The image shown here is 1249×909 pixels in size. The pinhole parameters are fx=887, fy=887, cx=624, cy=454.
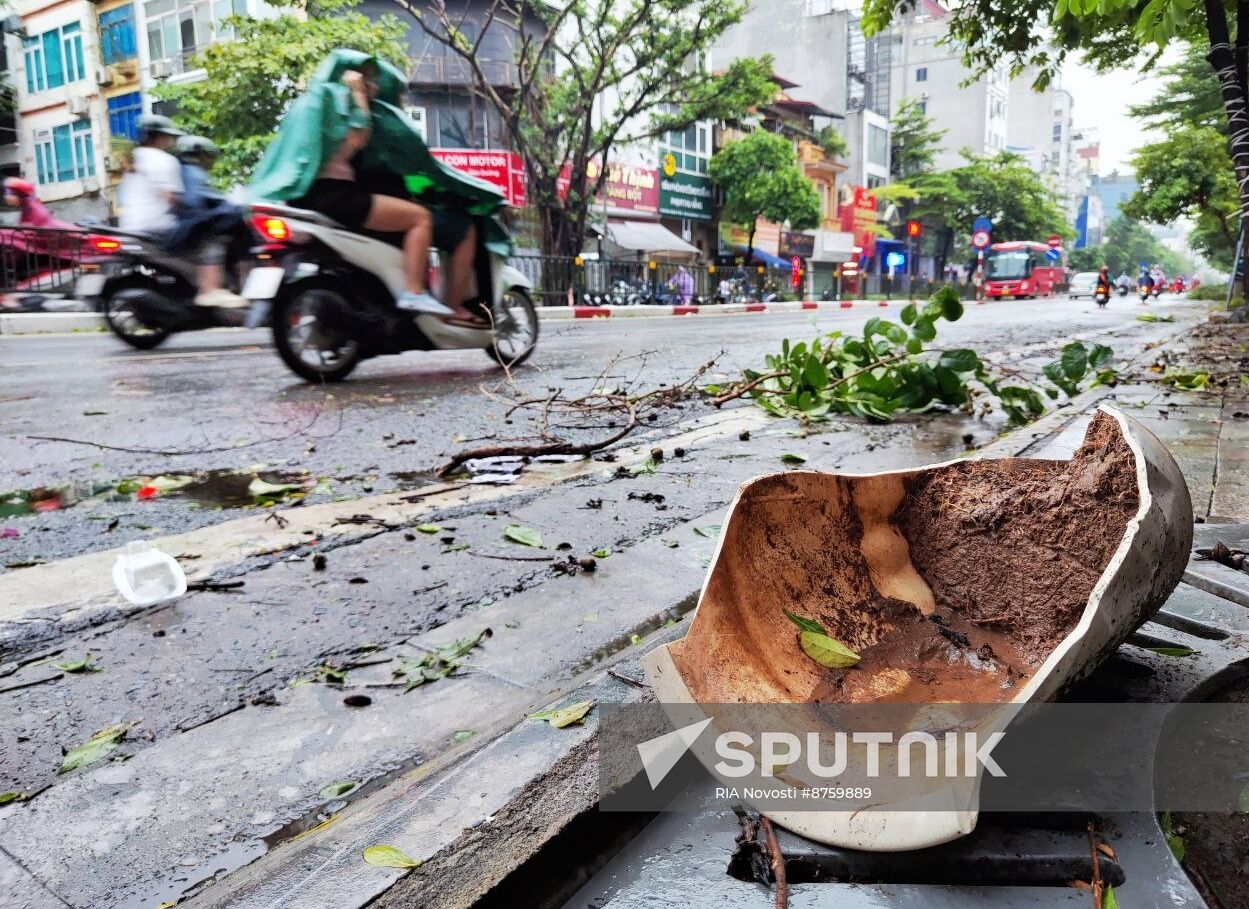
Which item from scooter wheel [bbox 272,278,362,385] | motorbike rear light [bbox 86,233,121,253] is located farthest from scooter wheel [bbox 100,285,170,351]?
scooter wheel [bbox 272,278,362,385]

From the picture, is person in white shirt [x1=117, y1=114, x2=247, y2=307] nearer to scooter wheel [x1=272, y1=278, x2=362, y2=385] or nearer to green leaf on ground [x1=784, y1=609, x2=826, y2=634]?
scooter wheel [x1=272, y1=278, x2=362, y2=385]

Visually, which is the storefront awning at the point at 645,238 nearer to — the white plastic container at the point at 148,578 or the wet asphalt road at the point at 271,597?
the wet asphalt road at the point at 271,597

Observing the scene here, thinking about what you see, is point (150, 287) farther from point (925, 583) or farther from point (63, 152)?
point (63, 152)

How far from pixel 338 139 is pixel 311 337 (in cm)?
131

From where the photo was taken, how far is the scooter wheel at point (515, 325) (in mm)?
7473

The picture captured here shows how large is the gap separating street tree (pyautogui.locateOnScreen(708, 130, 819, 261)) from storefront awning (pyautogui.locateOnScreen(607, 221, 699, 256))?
295 cm

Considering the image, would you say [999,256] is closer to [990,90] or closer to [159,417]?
[990,90]

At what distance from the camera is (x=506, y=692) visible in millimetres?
1740

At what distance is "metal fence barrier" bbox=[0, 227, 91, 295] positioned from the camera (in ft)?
41.9

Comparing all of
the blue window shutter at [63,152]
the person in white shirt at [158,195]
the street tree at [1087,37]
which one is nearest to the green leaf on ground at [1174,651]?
the street tree at [1087,37]

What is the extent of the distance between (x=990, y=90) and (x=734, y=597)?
3163 inches

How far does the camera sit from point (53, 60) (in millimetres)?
27531

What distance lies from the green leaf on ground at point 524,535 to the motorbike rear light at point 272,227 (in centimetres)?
372

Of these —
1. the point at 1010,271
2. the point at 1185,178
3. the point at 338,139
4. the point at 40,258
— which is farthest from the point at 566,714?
the point at 1010,271
